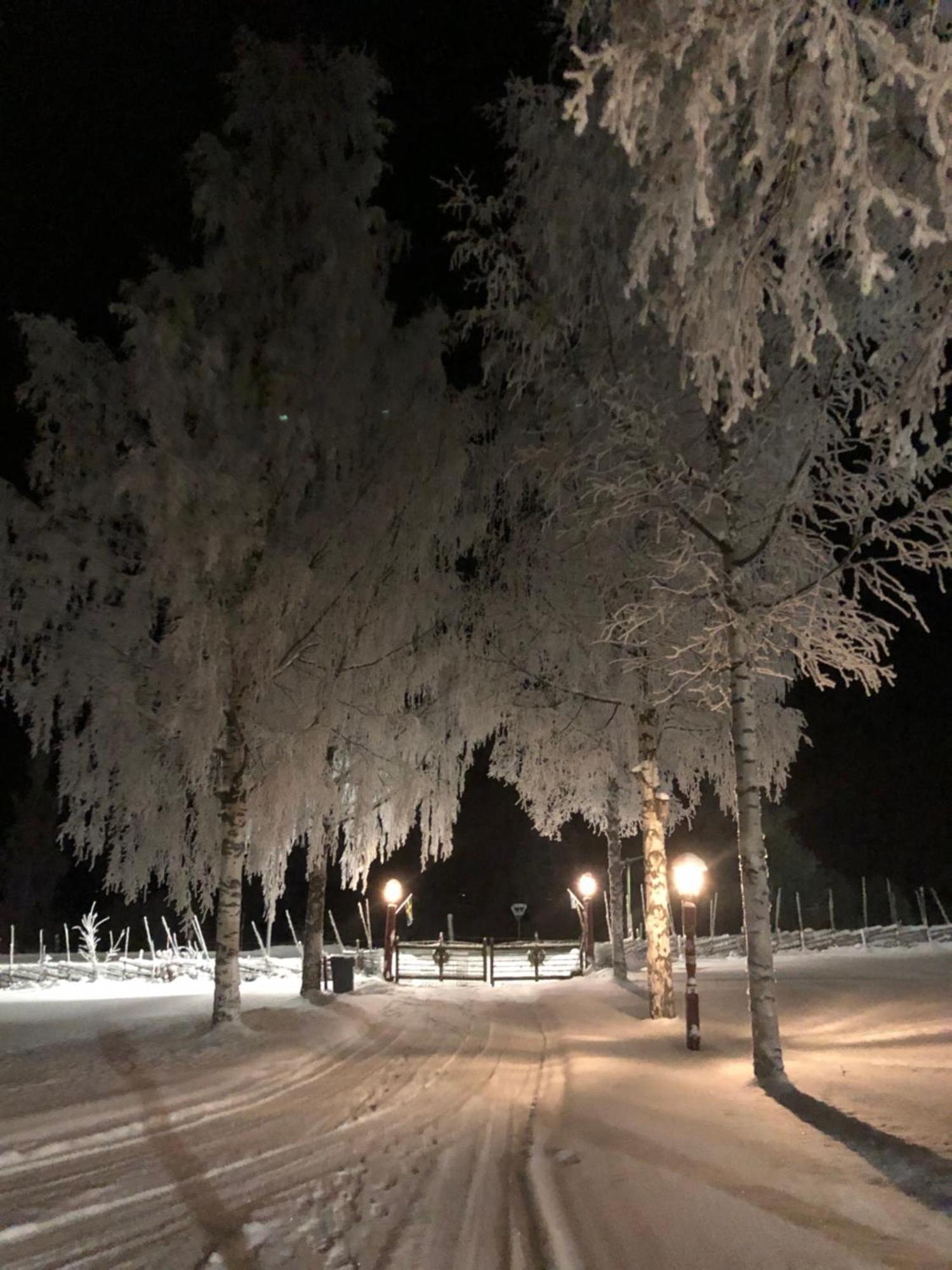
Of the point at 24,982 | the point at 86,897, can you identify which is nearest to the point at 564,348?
the point at 24,982

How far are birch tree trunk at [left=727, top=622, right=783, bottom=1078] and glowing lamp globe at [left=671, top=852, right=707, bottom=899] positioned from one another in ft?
6.38

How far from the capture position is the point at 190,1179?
5238mm

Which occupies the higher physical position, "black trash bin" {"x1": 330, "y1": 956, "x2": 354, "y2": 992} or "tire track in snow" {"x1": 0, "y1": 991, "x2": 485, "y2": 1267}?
"tire track in snow" {"x1": 0, "y1": 991, "x2": 485, "y2": 1267}

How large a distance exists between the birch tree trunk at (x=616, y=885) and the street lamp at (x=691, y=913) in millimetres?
7080

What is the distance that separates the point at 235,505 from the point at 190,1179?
665 cm

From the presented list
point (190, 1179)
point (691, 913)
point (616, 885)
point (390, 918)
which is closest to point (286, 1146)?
point (190, 1179)

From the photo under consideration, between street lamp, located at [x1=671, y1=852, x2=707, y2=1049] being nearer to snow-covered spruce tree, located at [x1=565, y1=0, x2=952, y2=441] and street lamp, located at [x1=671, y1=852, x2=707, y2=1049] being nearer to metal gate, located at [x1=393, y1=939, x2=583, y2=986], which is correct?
snow-covered spruce tree, located at [x1=565, y1=0, x2=952, y2=441]

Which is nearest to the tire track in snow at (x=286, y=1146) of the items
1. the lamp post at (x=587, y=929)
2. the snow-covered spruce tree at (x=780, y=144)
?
the snow-covered spruce tree at (x=780, y=144)

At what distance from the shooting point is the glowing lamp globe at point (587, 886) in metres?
20.3

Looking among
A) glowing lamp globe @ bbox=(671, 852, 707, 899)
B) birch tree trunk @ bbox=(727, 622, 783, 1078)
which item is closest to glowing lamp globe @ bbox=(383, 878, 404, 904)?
→ glowing lamp globe @ bbox=(671, 852, 707, 899)

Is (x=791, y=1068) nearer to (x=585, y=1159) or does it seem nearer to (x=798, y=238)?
(x=585, y=1159)

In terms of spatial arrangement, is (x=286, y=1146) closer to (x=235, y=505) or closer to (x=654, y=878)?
(x=235, y=505)

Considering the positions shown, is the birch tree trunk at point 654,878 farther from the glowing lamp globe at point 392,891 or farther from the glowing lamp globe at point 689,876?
the glowing lamp globe at point 392,891

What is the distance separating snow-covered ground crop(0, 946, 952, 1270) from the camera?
164 inches
